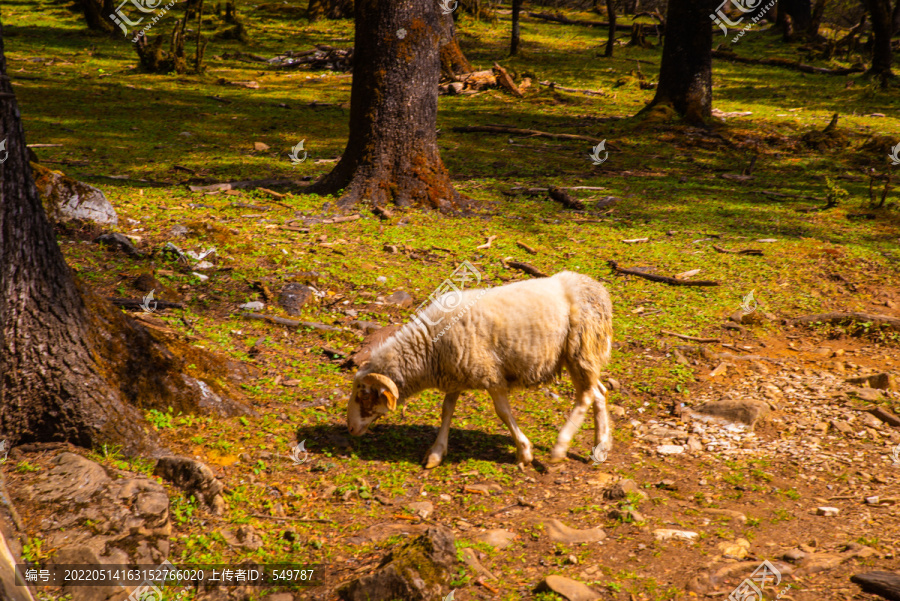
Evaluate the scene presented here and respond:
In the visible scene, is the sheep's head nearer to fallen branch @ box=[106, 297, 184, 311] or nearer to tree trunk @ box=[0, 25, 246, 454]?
tree trunk @ box=[0, 25, 246, 454]

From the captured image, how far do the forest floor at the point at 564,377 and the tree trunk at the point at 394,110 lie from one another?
0.54m

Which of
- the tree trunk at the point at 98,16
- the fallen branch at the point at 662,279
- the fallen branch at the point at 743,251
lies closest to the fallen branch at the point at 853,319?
the fallen branch at the point at 662,279

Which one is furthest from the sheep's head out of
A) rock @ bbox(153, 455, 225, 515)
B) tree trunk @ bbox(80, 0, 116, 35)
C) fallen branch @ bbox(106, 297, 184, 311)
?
tree trunk @ bbox(80, 0, 116, 35)

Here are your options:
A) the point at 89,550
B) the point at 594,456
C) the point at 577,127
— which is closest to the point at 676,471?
the point at 594,456

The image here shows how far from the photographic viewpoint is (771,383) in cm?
682

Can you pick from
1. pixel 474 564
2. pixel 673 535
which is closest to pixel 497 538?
pixel 474 564

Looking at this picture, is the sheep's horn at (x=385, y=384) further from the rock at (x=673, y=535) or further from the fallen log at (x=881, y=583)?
the fallen log at (x=881, y=583)

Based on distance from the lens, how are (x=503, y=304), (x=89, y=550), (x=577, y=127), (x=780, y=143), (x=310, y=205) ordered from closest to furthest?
(x=89, y=550)
(x=503, y=304)
(x=310, y=205)
(x=780, y=143)
(x=577, y=127)

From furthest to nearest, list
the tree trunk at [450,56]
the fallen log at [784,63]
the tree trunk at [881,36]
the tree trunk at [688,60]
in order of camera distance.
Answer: the fallen log at [784,63], the tree trunk at [450,56], the tree trunk at [881,36], the tree trunk at [688,60]

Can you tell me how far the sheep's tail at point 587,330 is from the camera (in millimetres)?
5602

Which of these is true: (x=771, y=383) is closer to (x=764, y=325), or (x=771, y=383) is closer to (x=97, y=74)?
(x=764, y=325)

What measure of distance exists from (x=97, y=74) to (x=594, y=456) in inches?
792

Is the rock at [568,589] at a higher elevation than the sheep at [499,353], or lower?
lower

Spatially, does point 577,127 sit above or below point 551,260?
above
